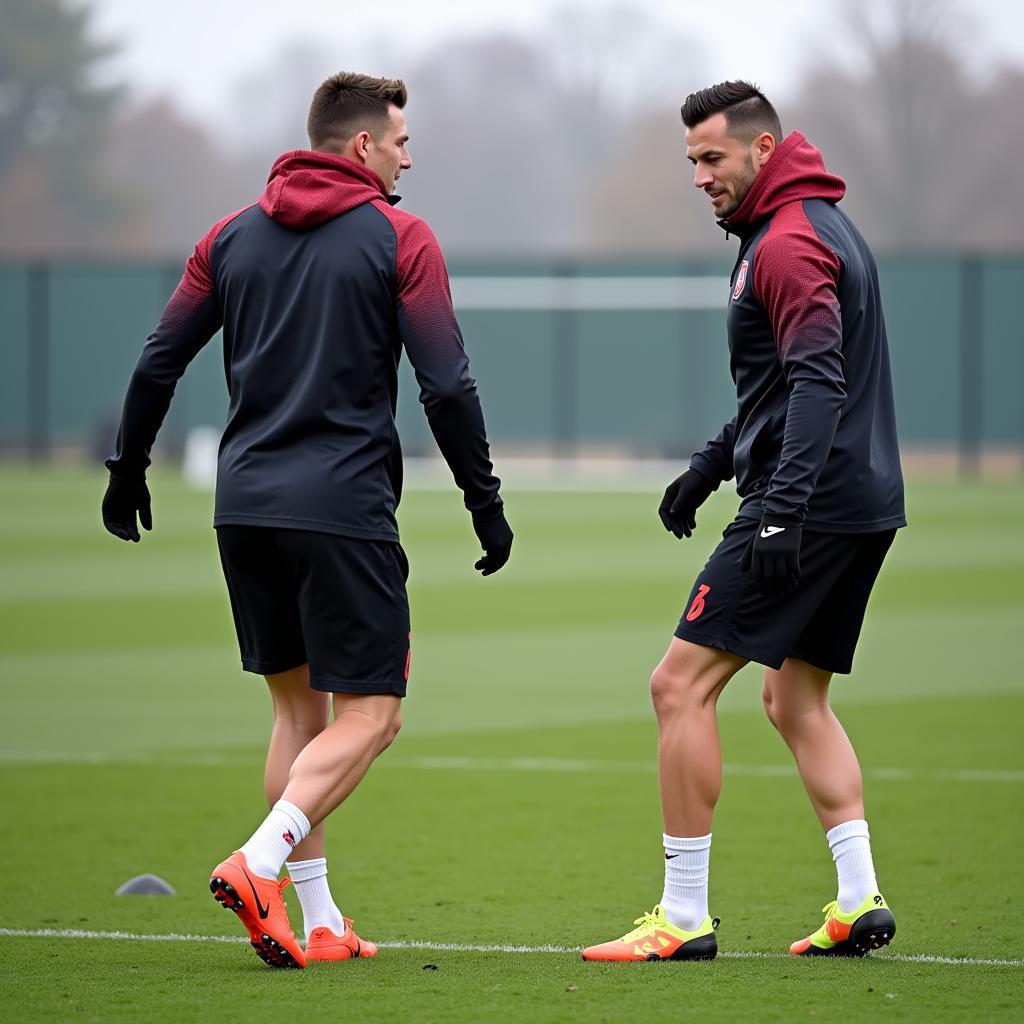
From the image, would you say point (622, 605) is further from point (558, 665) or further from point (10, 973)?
point (10, 973)

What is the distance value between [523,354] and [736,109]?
30968mm

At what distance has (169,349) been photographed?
5.16 metres

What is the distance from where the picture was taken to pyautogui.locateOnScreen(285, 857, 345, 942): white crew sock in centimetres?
506

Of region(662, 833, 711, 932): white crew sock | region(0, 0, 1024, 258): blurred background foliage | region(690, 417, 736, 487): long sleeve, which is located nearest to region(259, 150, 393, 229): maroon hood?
region(690, 417, 736, 487): long sleeve

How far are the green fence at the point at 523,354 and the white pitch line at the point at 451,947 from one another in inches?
1148

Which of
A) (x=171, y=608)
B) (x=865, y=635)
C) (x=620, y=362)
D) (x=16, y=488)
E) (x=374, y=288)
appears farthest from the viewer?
(x=620, y=362)

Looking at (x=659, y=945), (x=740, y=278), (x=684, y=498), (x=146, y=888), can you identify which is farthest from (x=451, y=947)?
(x=740, y=278)

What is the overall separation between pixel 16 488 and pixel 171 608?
48.1ft

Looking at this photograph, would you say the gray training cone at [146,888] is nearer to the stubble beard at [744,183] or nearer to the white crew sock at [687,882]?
the white crew sock at [687,882]

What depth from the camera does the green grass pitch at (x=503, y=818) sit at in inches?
182

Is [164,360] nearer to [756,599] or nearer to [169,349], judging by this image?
[169,349]

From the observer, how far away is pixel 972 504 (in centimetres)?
2608

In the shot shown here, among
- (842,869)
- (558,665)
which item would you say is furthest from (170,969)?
(558,665)

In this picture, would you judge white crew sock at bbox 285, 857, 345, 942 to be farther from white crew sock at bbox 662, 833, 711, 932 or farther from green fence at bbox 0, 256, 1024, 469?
green fence at bbox 0, 256, 1024, 469
